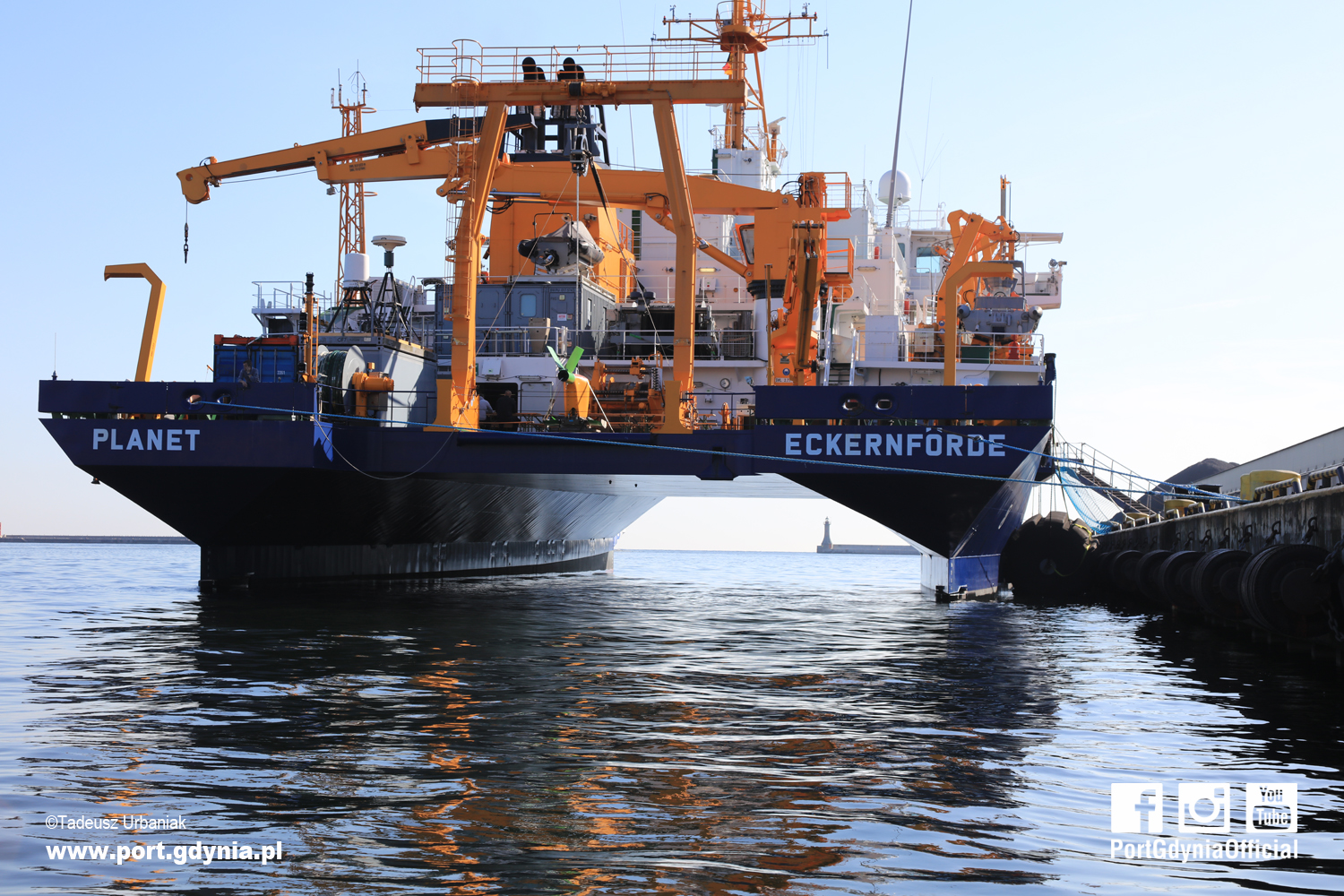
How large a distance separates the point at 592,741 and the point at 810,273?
1625cm

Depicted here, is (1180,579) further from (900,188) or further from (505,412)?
(900,188)

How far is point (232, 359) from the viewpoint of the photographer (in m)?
21.7

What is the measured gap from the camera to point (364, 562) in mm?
25984

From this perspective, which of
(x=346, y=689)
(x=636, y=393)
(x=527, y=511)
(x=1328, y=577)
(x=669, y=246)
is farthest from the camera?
(x=669, y=246)

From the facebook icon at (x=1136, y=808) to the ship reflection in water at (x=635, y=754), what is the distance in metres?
0.11

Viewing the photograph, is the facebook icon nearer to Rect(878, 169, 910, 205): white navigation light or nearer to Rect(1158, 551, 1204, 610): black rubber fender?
Rect(1158, 551, 1204, 610): black rubber fender

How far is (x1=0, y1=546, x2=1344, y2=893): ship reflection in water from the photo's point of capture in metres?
5.32

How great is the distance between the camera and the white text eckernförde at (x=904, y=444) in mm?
19531

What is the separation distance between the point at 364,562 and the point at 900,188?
2816cm

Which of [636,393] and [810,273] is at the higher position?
[810,273]

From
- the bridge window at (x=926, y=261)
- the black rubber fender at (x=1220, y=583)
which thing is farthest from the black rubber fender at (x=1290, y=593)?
the bridge window at (x=926, y=261)

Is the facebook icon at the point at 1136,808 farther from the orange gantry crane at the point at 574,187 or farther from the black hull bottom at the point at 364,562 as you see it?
the black hull bottom at the point at 364,562

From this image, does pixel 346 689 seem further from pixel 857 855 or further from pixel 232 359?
pixel 232 359

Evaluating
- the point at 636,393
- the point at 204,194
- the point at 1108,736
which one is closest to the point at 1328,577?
the point at 1108,736
